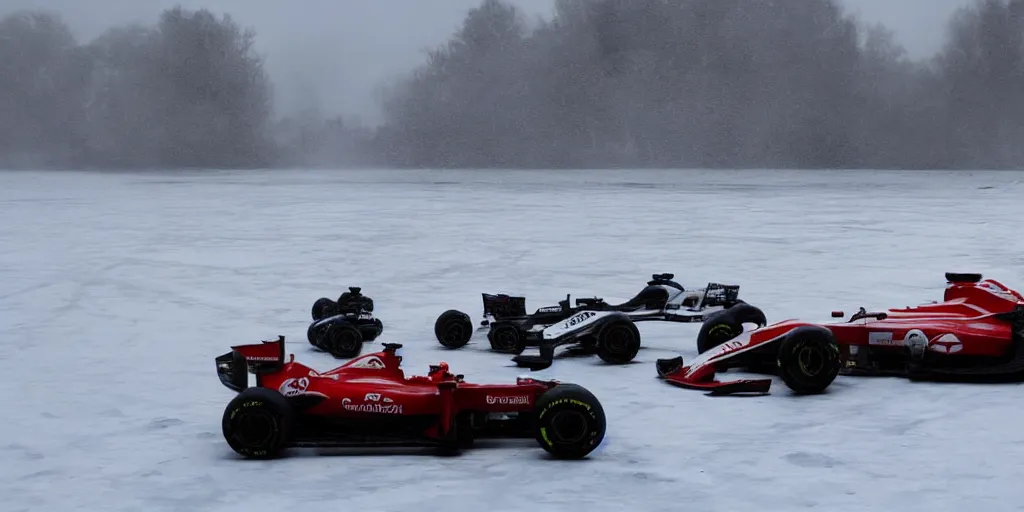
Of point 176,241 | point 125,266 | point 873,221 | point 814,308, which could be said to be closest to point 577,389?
Answer: point 814,308

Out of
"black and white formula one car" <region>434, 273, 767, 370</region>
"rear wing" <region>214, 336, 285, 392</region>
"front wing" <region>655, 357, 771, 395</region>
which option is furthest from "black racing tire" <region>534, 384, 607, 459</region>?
"black and white formula one car" <region>434, 273, 767, 370</region>

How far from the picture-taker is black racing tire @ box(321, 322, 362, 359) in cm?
798

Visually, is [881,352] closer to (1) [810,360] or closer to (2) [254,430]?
(1) [810,360]

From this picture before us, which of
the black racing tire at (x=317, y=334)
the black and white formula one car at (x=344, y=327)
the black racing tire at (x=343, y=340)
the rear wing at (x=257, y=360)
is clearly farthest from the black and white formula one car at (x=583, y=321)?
the rear wing at (x=257, y=360)

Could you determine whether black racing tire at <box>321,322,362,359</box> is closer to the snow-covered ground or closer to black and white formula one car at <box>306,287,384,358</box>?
black and white formula one car at <box>306,287,384,358</box>

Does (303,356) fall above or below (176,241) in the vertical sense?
below

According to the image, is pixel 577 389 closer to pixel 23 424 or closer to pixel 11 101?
pixel 23 424

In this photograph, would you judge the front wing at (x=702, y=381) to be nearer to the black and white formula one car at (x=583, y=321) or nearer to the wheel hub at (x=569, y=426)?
the black and white formula one car at (x=583, y=321)

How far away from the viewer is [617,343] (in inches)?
298

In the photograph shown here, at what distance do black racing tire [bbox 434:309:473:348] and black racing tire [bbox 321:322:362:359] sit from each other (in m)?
0.62

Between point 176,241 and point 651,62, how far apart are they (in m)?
70.4

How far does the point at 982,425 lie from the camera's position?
579 centimetres

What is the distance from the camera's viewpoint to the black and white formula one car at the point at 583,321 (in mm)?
7559

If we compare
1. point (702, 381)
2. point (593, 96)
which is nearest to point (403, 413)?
point (702, 381)
